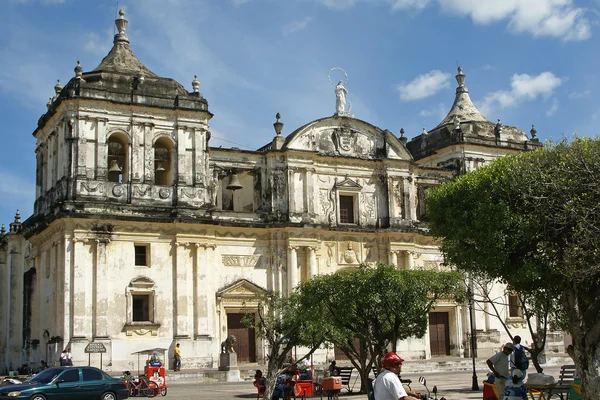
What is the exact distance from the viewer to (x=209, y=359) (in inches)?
1342

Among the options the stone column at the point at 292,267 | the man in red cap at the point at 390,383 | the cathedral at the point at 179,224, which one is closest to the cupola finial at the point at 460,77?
the cathedral at the point at 179,224

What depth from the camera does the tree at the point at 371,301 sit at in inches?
913

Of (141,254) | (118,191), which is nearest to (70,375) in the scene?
(141,254)

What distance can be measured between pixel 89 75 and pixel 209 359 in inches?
540

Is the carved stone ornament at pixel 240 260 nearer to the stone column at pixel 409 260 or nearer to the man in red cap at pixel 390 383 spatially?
the stone column at pixel 409 260

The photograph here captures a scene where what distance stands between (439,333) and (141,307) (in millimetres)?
15453

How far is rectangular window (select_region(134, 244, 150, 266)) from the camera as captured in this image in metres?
34.3

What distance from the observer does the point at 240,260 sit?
36.5 metres

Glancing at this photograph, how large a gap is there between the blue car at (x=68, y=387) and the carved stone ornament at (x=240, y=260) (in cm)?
1435

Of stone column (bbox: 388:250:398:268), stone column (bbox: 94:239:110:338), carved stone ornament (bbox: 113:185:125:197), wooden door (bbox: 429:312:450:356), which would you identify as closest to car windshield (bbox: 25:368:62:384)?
stone column (bbox: 94:239:110:338)

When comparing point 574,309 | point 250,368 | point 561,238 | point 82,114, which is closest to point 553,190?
point 561,238

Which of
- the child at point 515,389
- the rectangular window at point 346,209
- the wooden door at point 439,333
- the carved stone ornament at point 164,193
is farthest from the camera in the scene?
the wooden door at point 439,333

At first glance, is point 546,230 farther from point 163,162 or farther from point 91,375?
point 163,162

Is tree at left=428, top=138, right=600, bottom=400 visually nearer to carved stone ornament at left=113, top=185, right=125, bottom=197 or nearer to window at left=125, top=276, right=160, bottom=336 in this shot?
window at left=125, top=276, right=160, bottom=336
